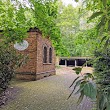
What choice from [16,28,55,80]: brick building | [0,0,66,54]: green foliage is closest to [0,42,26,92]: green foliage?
[0,0,66,54]: green foliage

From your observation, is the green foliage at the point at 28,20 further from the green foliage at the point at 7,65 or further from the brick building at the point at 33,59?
the brick building at the point at 33,59

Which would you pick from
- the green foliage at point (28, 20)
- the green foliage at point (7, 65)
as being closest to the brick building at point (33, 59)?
the green foliage at point (28, 20)

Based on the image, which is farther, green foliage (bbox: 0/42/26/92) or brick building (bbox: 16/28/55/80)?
brick building (bbox: 16/28/55/80)

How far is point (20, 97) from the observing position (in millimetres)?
7191

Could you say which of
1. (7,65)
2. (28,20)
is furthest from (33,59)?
(7,65)

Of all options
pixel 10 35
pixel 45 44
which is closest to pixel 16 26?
pixel 10 35

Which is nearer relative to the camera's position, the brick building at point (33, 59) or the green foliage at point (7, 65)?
the green foliage at point (7, 65)

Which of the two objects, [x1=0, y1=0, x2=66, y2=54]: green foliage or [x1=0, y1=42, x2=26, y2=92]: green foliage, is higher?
[x1=0, y1=0, x2=66, y2=54]: green foliage

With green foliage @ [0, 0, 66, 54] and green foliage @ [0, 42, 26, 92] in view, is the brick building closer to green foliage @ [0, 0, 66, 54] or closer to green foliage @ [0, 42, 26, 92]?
green foliage @ [0, 0, 66, 54]

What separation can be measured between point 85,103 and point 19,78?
713 centimetres

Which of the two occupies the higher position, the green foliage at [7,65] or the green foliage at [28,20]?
the green foliage at [28,20]

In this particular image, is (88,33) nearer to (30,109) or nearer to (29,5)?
(29,5)

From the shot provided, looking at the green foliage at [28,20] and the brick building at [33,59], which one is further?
the brick building at [33,59]

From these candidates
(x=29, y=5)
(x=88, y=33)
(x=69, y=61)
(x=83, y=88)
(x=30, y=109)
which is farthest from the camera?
(x=69, y=61)
